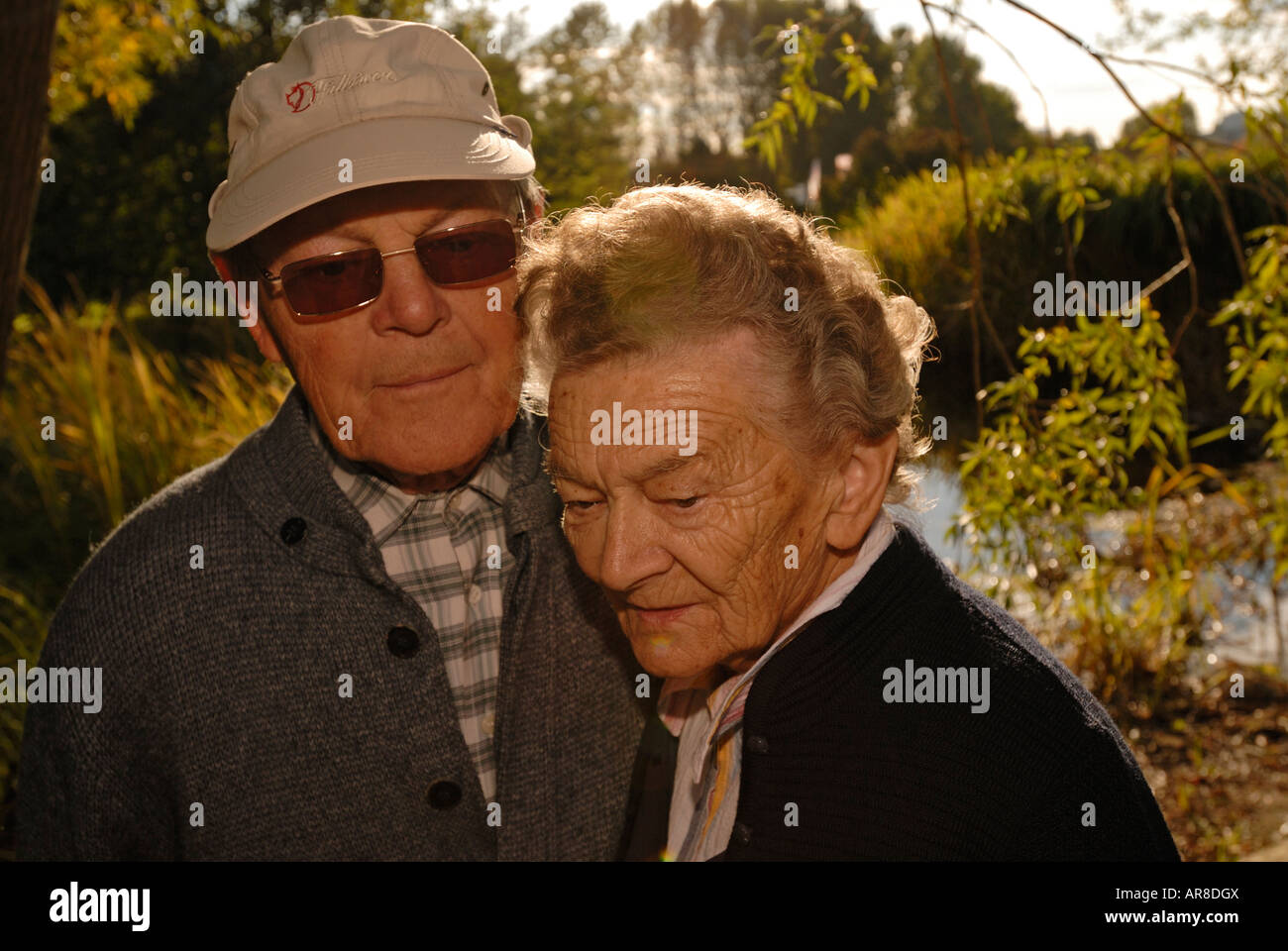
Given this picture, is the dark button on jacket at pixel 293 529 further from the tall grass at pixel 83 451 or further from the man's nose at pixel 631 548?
the tall grass at pixel 83 451

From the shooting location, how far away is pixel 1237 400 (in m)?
7.97

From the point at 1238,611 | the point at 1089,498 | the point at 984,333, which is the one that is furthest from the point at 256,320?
the point at 984,333

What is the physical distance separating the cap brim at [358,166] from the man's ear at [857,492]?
834 mm

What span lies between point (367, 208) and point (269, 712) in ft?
3.18

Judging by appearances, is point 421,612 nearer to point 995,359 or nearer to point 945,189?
point 995,359

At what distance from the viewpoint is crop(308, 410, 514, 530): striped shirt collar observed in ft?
6.97

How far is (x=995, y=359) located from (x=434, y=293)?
7.06 metres

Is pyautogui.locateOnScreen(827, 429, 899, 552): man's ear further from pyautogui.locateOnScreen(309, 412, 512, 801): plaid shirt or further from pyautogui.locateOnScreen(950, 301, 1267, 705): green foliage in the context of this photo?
pyautogui.locateOnScreen(950, 301, 1267, 705): green foliage

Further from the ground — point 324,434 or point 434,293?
point 434,293

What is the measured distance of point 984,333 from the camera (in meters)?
8.77

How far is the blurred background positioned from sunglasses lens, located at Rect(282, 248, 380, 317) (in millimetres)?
668
